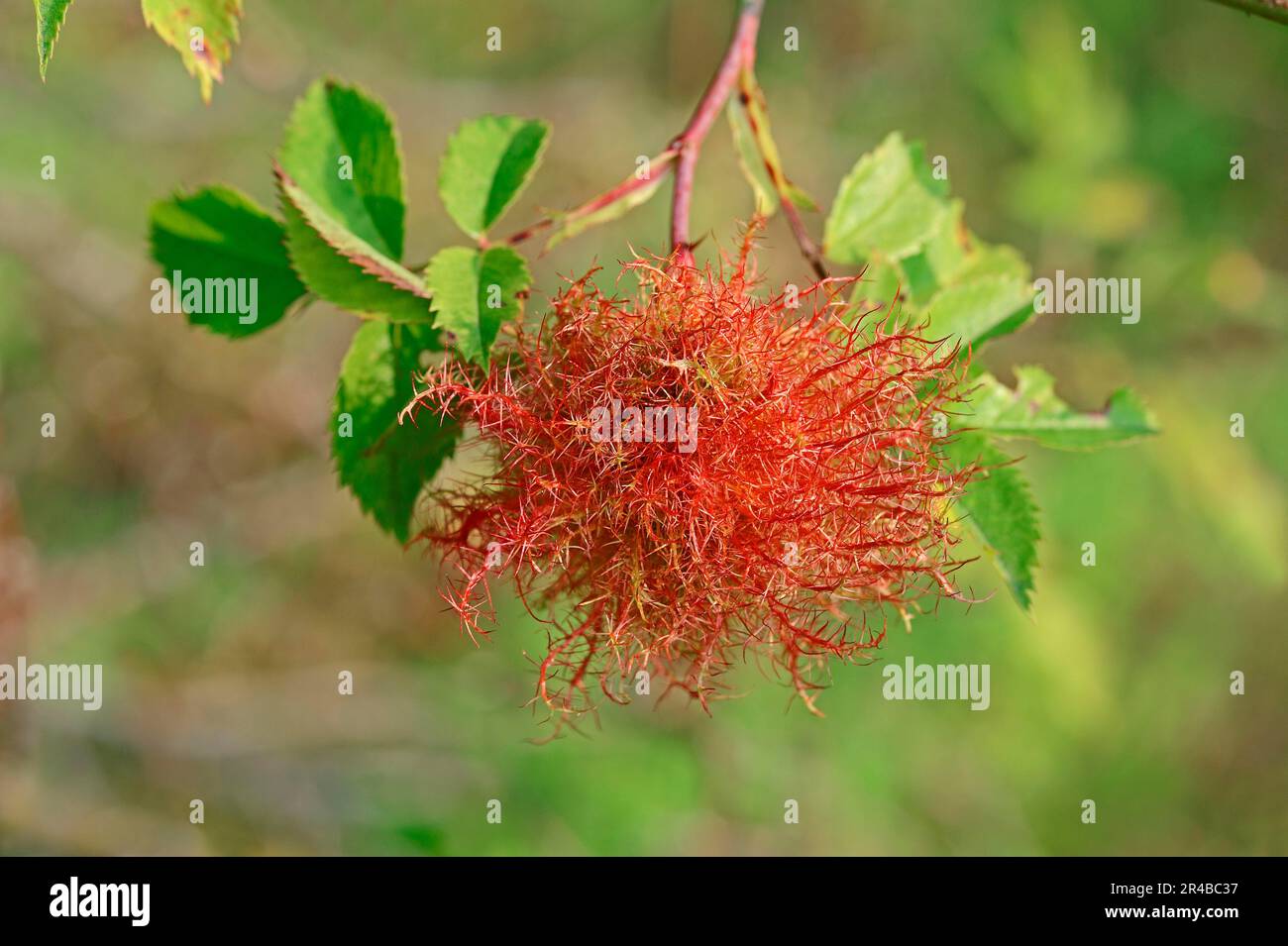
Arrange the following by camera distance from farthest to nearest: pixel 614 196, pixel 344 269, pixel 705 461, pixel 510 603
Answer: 1. pixel 510 603
2. pixel 614 196
3. pixel 344 269
4. pixel 705 461

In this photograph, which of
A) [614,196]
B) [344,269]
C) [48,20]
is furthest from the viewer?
[614,196]

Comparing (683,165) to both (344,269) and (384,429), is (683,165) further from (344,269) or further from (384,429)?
(384,429)

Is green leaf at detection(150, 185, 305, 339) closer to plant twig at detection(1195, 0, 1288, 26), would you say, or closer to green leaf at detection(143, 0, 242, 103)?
green leaf at detection(143, 0, 242, 103)

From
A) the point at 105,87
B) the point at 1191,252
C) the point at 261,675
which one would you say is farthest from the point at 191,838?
the point at 1191,252

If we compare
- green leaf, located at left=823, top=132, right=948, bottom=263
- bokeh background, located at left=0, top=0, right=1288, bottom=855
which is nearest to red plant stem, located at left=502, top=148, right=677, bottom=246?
green leaf, located at left=823, top=132, right=948, bottom=263

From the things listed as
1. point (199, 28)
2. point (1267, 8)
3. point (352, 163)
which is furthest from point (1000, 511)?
point (199, 28)

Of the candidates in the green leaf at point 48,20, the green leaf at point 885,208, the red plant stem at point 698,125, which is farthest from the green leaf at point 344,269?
the green leaf at point 885,208
